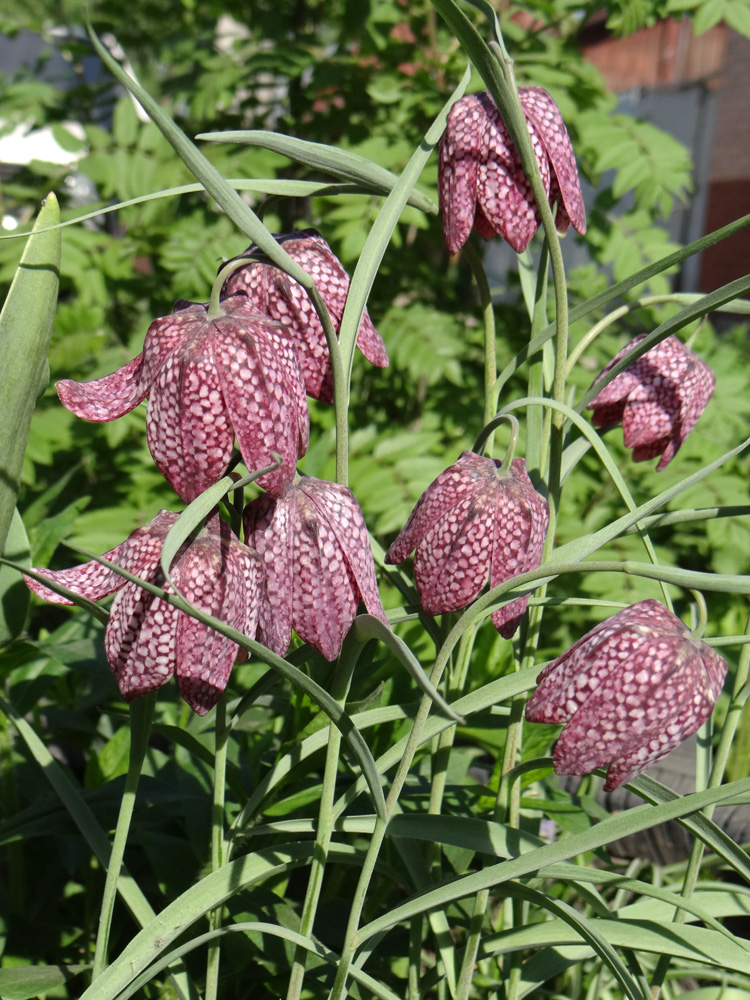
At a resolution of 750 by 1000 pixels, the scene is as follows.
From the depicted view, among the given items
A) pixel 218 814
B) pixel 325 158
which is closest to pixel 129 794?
pixel 218 814

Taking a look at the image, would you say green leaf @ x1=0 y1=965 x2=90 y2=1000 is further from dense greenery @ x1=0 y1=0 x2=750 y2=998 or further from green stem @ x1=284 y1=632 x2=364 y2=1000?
green stem @ x1=284 y1=632 x2=364 y2=1000

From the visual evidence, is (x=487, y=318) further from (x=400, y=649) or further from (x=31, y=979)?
(x=31, y=979)

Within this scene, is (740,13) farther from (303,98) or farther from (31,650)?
(31,650)

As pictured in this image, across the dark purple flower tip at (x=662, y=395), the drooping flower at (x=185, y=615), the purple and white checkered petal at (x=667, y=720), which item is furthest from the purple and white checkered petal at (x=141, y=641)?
the dark purple flower tip at (x=662, y=395)

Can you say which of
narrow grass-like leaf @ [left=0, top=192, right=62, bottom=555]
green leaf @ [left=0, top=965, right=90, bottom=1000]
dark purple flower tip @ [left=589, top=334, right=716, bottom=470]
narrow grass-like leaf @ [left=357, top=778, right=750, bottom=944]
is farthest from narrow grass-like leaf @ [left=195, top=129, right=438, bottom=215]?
green leaf @ [left=0, top=965, right=90, bottom=1000]

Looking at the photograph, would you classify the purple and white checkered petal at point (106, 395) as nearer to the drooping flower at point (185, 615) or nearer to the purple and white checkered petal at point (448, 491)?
the drooping flower at point (185, 615)
